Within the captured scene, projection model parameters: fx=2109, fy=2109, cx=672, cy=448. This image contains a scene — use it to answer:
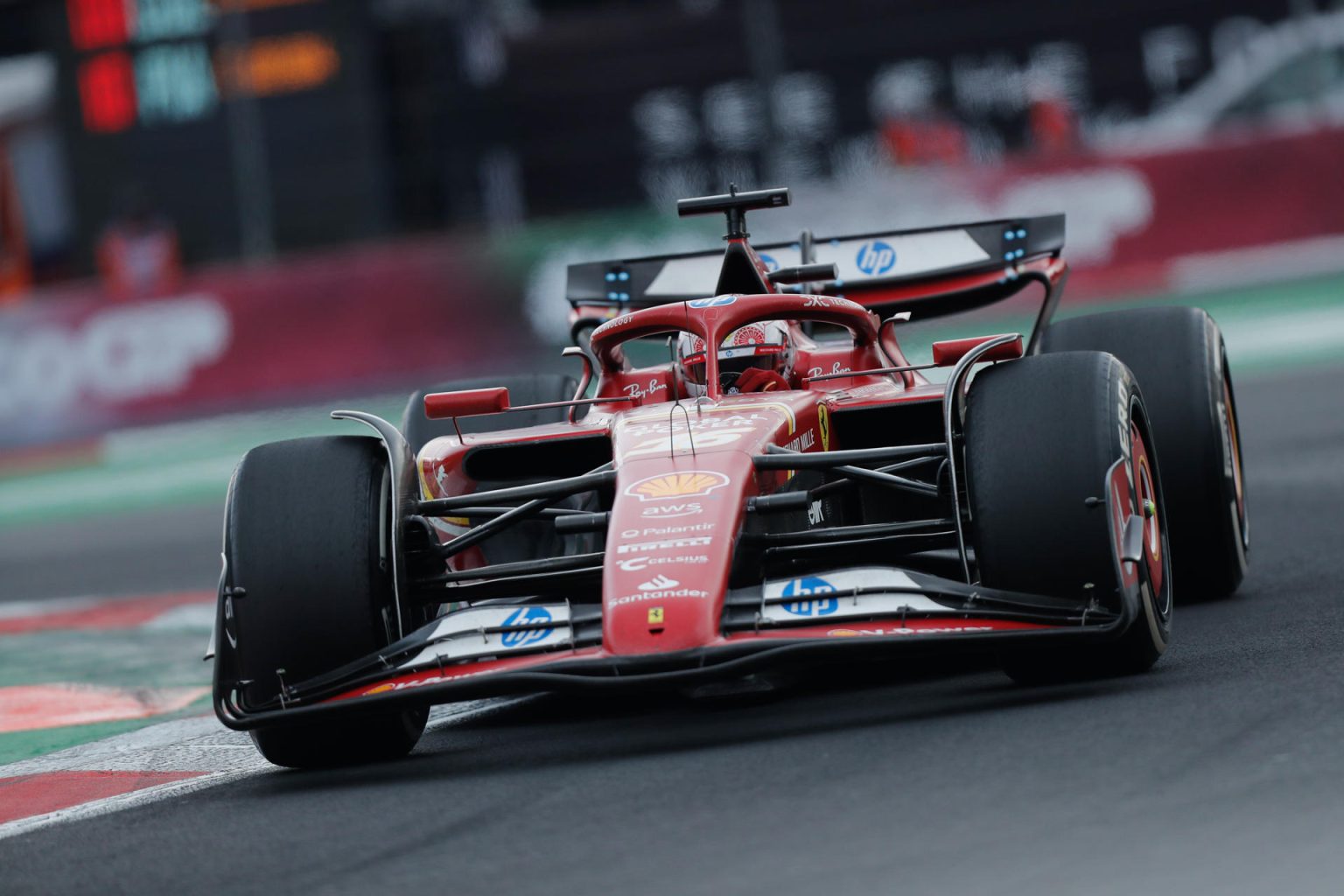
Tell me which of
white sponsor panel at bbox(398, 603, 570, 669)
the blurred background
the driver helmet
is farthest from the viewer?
the blurred background

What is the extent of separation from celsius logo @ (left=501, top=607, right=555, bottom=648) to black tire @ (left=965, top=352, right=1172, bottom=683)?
117 centimetres

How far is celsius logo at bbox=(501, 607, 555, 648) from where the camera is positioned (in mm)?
5465

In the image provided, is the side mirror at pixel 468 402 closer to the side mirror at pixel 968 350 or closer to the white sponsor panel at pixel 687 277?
the side mirror at pixel 968 350

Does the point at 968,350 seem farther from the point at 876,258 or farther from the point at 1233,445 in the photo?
the point at 876,258

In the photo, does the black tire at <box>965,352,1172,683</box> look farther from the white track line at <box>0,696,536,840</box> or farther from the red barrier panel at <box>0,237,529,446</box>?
the red barrier panel at <box>0,237,529,446</box>

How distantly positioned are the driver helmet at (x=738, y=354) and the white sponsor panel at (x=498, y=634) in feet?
5.29

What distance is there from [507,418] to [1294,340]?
35.5ft

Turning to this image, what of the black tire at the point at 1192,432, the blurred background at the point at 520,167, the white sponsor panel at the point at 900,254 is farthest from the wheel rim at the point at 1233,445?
the blurred background at the point at 520,167

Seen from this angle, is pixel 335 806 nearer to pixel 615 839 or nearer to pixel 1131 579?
pixel 615 839

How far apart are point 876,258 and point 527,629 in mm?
3780

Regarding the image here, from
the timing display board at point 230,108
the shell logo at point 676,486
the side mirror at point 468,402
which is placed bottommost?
the shell logo at point 676,486

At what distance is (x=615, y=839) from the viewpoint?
4387 mm

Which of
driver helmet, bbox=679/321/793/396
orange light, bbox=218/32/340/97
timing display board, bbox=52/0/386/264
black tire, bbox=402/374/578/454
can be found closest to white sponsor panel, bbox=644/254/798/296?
black tire, bbox=402/374/578/454

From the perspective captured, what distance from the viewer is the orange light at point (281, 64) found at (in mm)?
20500
